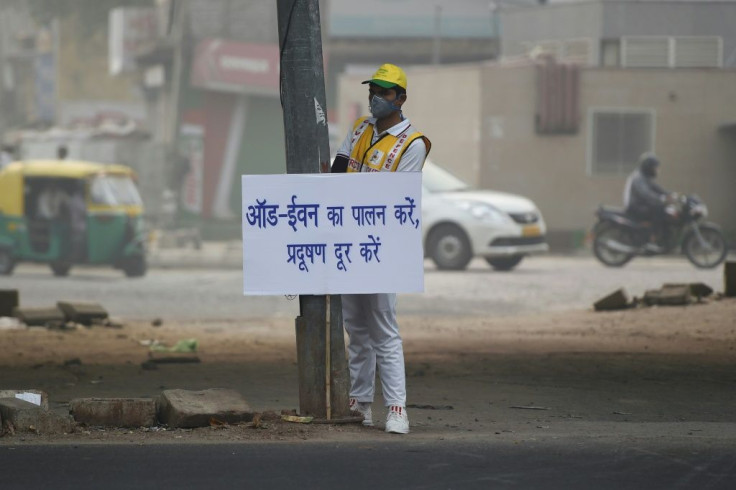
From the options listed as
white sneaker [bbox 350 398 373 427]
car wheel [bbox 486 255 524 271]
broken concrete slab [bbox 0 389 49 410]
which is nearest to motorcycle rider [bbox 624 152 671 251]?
car wheel [bbox 486 255 524 271]

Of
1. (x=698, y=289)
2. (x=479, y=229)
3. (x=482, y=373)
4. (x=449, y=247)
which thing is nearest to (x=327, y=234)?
(x=482, y=373)

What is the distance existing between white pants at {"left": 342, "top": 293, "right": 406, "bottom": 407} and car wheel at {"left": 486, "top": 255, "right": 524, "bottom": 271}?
14947 millimetres

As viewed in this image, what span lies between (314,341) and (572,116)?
2418 centimetres

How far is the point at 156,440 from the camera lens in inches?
286

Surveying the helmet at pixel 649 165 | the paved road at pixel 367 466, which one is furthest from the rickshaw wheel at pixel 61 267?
the paved road at pixel 367 466

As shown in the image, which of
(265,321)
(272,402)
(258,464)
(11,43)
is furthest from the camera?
(11,43)

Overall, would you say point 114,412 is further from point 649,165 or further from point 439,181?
point 649,165

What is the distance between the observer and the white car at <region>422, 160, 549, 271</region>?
22109 millimetres

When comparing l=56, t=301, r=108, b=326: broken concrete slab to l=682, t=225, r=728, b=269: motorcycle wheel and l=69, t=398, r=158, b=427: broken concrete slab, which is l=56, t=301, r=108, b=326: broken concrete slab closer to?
l=69, t=398, r=158, b=427: broken concrete slab

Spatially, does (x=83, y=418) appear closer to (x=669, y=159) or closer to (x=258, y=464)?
(x=258, y=464)

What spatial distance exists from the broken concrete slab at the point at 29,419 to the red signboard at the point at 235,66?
30.4 metres

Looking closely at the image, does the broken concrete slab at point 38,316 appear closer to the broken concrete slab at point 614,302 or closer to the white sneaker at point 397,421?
the broken concrete slab at point 614,302

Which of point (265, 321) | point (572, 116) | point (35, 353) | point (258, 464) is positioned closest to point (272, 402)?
point (258, 464)

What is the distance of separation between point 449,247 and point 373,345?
14901 mm
